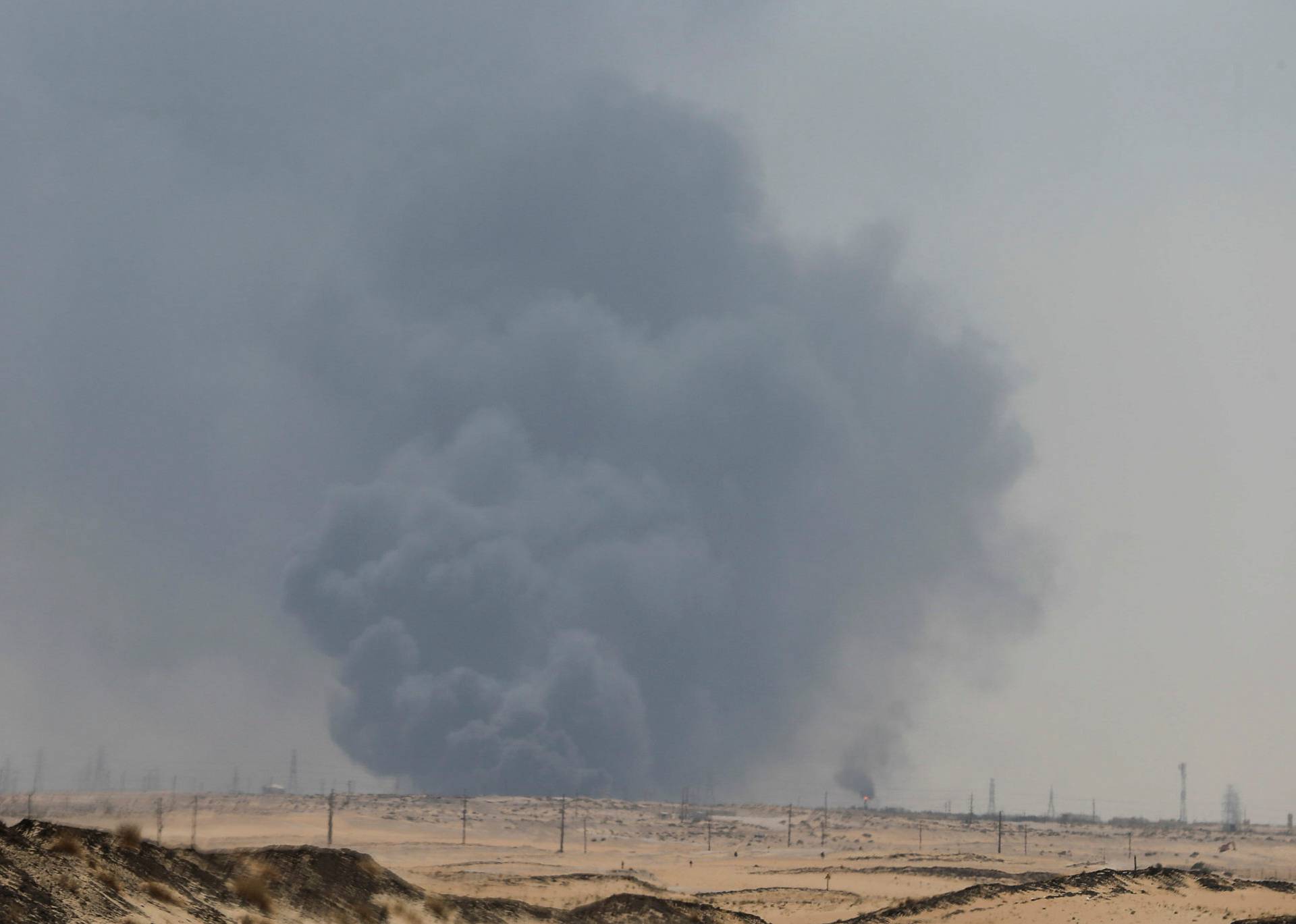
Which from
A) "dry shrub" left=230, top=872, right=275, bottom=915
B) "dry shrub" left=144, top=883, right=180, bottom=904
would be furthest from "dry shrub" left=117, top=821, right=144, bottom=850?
"dry shrub" left=230, top=872, right=275, bottom=915

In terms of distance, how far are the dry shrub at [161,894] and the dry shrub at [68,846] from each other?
1.33 metres

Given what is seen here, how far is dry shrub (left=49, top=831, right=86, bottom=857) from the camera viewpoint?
2553 cm

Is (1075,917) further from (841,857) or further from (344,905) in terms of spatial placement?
(841,857)

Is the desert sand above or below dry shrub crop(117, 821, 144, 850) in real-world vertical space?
below

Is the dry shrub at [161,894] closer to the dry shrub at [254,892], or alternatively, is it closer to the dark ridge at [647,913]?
the dry shrub at [254,892]

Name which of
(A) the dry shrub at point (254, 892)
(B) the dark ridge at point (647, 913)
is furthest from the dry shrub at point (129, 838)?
(B) the dark ridge at point (647, 913)

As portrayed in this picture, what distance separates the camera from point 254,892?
3055 centimetres

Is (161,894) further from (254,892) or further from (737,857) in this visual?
(737,857)

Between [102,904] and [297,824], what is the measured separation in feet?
392

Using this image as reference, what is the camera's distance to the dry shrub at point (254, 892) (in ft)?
98.1

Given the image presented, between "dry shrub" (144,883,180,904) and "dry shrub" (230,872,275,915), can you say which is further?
"dry shrub" (230,872,275,915)

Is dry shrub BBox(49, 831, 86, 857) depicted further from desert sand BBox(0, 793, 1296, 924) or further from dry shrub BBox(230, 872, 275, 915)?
dry shrub BBox(230, 872, 275, 915)

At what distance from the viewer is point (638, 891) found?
60.5m

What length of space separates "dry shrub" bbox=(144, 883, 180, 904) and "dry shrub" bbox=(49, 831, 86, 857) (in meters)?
1.33
